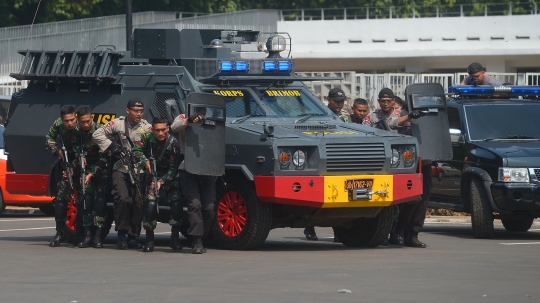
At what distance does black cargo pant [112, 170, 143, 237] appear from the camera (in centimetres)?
1284

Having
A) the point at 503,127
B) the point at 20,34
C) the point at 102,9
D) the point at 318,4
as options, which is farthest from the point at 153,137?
the point at 318,4

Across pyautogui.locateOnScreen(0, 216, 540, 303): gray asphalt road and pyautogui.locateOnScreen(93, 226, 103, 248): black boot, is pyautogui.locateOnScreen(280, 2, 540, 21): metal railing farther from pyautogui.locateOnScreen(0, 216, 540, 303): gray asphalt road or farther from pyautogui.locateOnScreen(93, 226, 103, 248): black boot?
pyautogui.locateOnScreen(93, 226, 103, 248): black boot

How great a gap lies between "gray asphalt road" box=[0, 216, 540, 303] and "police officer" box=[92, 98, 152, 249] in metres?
0.44

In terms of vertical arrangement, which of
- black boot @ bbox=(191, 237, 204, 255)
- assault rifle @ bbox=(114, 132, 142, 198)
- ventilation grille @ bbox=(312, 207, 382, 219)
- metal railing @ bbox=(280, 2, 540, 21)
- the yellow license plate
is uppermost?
metal railing @ bbox=(280, 2, 540, 21)

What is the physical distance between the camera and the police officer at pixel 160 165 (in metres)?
12.5

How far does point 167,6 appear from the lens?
1913 inches

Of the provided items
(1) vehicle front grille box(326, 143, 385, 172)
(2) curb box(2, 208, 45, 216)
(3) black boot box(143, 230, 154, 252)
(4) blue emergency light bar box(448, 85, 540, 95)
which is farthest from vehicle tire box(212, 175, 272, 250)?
(2) curb box(2, 208, 45, 216)

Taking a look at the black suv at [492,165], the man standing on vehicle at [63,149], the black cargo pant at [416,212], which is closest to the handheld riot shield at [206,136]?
the man standing on vehicle at [63,149]

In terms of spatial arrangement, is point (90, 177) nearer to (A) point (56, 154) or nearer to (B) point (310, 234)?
(A) point (56, 154)

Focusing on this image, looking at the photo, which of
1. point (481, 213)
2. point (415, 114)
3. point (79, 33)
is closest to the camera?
point (415, 114)

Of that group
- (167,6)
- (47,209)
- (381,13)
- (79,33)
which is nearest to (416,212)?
(47,209)

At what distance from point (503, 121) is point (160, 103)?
4.99m

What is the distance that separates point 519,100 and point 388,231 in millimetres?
4193

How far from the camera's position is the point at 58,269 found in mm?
10891
